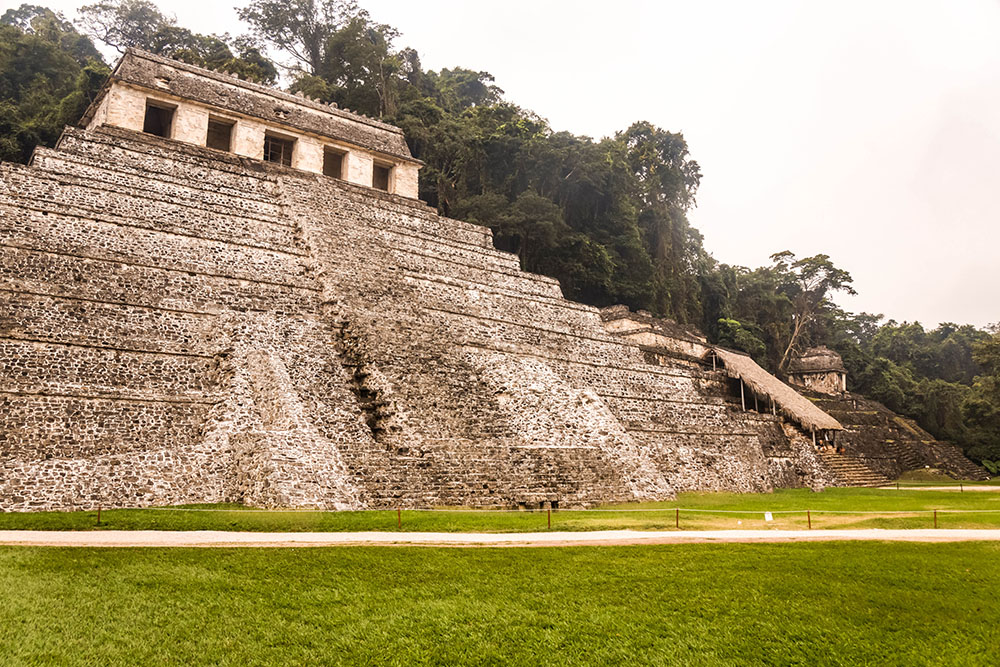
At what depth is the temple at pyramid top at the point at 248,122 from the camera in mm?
22828

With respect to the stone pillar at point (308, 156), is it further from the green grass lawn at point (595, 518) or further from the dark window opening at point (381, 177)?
the green grass lawn at point (595, 518)

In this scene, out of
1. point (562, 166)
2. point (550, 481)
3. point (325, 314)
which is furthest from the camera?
point (562, 166)

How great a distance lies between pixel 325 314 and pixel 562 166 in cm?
2018

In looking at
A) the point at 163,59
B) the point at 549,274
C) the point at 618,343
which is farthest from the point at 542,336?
the point at 163,59

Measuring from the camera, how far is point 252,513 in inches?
382

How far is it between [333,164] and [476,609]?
2424 cm

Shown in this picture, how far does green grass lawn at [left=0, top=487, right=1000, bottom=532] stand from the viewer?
9.09 metres

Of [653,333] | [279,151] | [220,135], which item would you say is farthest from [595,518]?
[220,135]

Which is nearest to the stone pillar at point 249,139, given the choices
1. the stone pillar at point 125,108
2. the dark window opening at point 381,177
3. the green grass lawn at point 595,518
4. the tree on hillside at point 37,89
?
the stone pillar at point 125,108

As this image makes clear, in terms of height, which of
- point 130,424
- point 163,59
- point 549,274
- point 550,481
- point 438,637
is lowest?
point 438,637

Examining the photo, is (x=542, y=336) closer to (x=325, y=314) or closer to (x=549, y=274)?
(x=325, y=314)

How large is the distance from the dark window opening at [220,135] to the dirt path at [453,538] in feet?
64.0

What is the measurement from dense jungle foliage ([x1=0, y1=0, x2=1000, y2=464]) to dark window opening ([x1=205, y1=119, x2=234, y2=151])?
243 inches

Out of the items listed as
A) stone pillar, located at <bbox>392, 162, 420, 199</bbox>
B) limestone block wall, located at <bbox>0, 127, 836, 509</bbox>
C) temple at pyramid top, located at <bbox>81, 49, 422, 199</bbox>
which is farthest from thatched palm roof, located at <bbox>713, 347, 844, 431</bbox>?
temple at pyramid top, located at <bbox>81, 49, 422, 199</bbox>
